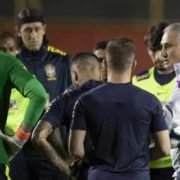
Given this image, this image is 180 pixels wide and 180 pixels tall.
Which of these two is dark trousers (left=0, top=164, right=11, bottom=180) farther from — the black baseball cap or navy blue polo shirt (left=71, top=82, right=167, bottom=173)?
the black baseball cap

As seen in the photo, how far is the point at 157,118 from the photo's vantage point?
4598mm

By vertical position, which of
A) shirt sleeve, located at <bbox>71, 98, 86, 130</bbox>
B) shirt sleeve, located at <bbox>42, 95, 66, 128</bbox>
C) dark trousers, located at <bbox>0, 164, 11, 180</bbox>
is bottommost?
dark trousers, located at <bbox>0, 164, 11, 180</bbox>

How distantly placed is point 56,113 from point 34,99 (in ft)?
0.53

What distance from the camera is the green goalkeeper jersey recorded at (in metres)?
4.76

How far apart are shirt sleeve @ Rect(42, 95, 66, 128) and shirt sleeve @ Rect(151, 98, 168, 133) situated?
2.11ft

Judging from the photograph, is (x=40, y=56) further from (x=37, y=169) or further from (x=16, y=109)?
(x=37, y=169)

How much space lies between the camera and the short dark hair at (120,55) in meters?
4.60

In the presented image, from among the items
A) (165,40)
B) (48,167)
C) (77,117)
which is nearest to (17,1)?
(48,167)

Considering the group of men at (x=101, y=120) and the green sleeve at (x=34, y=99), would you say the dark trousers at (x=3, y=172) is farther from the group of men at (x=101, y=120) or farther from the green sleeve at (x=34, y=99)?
the green sleeve at (x=34, y=99)

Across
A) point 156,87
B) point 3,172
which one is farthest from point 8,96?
point 156,87

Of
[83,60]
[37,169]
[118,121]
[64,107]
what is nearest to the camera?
[118,121]

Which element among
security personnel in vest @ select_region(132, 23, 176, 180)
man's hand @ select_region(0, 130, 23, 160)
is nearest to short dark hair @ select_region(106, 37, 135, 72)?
man's hand @ select_region(0, 130, 23, 160)

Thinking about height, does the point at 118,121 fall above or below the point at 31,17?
below

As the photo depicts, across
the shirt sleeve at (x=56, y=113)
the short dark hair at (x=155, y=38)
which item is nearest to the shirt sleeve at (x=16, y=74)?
the shirt sleeve at (x=56, y=113)
